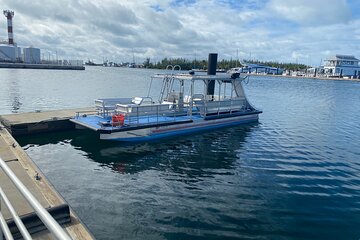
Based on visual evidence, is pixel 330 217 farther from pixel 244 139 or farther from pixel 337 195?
pixel 244 139

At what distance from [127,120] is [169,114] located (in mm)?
3224

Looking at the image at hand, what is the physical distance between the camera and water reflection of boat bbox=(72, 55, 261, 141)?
48.4 feet

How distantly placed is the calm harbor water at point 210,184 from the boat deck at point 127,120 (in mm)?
1052

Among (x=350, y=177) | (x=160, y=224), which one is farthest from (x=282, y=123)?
(x=160, y=224)

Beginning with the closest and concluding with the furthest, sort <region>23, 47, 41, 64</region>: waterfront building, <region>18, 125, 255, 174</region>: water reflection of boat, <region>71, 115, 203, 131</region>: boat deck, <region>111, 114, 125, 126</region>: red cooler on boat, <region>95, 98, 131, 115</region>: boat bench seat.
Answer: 1. <region>18, 125, 255, 174</region>: water reflection of boat
2. <region>71, 115, 203, 131</region>: boat deck
3. <region>111, 114, 125, 126</region>: red cooler on boat
4. <region>95, 98, 131, 115</region>: boat bench seat
5. <region>23, 47, 41, 64</region>: waterfront building

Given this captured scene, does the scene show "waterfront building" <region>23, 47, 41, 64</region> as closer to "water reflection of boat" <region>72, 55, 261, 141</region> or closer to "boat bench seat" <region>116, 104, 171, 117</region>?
"water reflection of boat" <region>72, 55, 261, 141</region>

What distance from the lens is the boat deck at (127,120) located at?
14.4 meters

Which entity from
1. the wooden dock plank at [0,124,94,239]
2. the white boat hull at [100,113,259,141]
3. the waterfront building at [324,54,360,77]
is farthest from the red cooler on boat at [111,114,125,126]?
the waterfront building at [324,54,360,77]

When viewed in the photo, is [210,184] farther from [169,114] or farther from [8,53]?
[8,53]

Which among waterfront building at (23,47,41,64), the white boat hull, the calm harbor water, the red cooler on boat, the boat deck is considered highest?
waterfront building at (23,47,41,64)

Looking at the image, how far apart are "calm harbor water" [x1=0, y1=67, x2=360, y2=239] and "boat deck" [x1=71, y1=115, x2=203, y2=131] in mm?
1052

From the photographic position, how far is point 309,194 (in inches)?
383

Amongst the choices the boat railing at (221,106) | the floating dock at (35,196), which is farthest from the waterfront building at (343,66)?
the floating dock at (35,196)

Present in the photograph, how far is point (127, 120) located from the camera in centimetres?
1569
